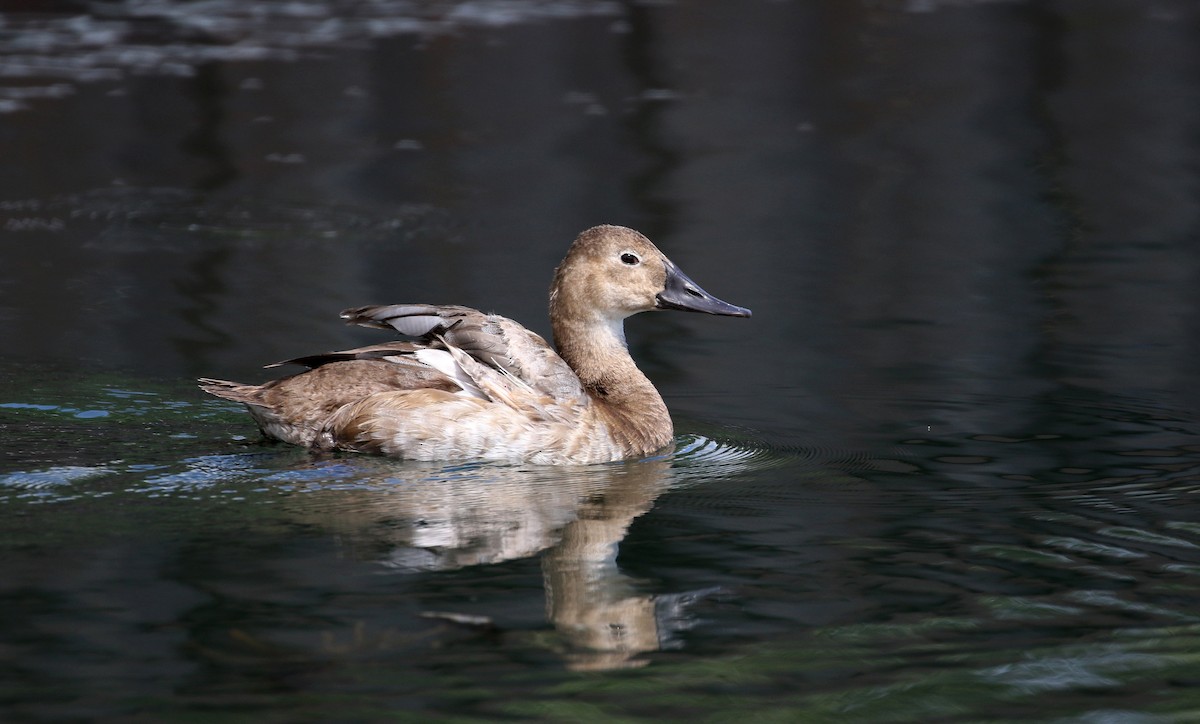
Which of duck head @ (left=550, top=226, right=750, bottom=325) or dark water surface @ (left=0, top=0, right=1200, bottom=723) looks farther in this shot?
duck head @ (left=550, top=226, right=750, bottom=325)

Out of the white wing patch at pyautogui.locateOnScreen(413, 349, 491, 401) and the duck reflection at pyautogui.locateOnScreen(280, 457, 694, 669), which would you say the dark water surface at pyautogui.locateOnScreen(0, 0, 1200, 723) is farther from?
the white wing patch at pyautogui.locateOnScreen(413, 349, 491, 401)

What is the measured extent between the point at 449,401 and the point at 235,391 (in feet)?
2.96

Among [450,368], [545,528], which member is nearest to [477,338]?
[450,368]

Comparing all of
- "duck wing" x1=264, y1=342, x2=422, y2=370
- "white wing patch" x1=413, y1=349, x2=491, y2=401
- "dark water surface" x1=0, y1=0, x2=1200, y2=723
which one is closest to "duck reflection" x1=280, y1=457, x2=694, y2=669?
"dark water surface" x1=0, y1=0, x2=1200, y2=723

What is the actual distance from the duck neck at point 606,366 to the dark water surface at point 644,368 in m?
0.36

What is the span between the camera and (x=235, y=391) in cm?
697

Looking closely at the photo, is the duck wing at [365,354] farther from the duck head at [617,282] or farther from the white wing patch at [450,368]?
the duck head at [617,282]

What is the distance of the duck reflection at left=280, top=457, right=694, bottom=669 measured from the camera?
4844 millimetres

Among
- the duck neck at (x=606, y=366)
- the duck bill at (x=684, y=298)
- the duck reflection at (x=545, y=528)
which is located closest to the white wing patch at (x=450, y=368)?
the duck reflection at (x=545, y=528)

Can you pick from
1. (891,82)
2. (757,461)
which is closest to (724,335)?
(757,461)

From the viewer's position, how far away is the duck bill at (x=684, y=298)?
24.7 ft

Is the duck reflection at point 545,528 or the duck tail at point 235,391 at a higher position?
the duck tail at point 235,391

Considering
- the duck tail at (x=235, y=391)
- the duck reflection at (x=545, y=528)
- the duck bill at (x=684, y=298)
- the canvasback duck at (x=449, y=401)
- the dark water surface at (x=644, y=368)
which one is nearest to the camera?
the dark water surface at (x=644, y=368)

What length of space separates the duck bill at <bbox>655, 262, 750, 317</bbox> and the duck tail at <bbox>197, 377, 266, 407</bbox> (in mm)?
1775
